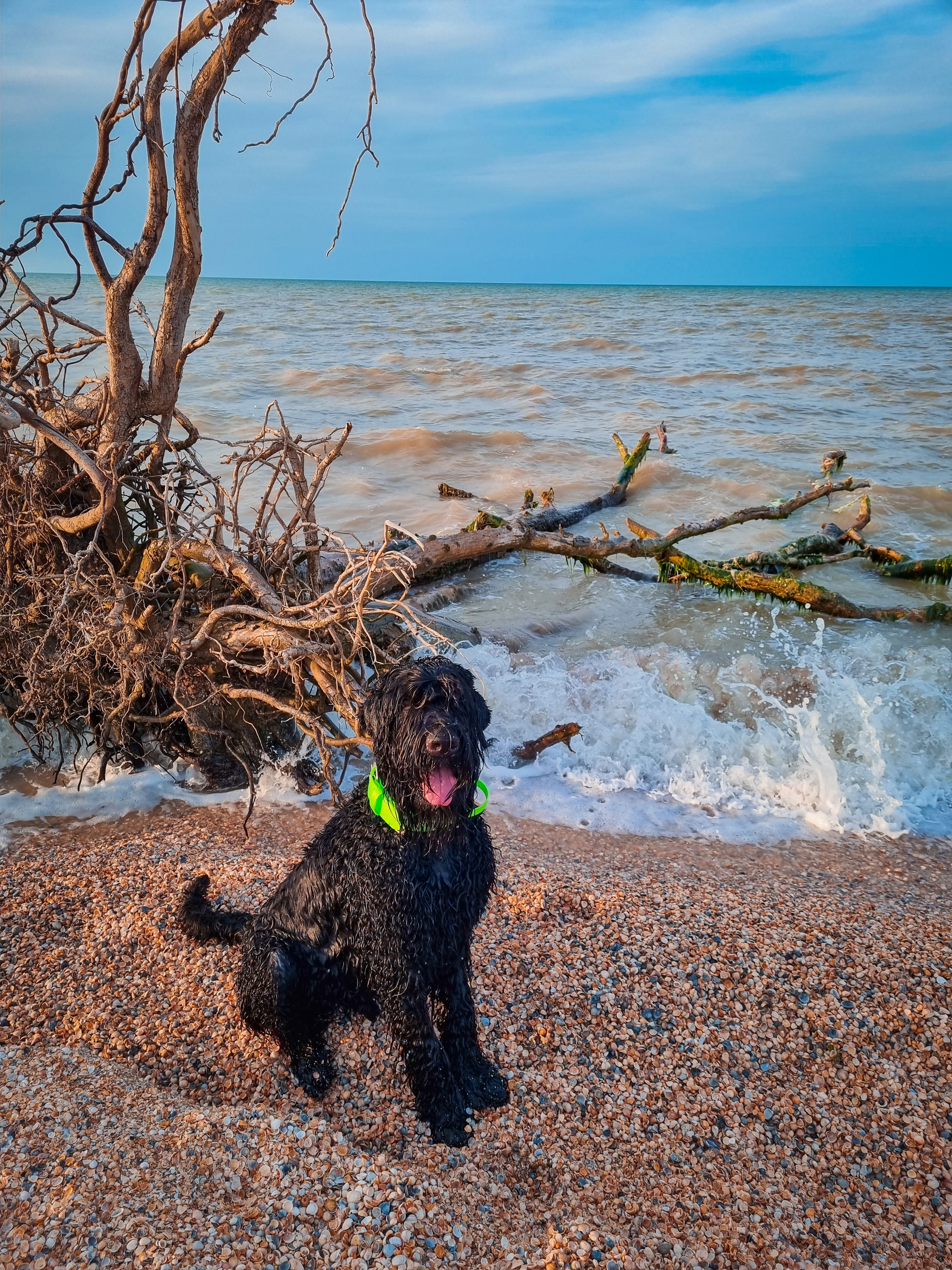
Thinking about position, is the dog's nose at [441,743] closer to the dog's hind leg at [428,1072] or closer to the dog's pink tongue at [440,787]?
the dog's pink tongue at [440,787]

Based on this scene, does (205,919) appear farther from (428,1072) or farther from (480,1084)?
(480,1084)

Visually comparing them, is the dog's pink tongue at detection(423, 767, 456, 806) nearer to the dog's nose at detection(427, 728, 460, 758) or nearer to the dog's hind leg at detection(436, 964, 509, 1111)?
the dog's nose at detection(427, 728, 460, 758)

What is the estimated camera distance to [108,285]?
4.40 m

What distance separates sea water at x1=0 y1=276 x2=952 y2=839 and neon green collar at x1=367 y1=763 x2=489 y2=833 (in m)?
0.80

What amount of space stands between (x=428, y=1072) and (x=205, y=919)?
1248 mm

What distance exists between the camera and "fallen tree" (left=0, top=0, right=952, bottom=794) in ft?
13.3

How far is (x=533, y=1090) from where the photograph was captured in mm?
3295

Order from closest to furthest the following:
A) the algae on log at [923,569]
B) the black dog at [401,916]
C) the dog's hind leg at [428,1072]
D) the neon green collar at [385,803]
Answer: the black dog at [401,916] < the neon green collar at [385,803] < the dog's hind leg at [428,1072] < the algae on log at [923,569]

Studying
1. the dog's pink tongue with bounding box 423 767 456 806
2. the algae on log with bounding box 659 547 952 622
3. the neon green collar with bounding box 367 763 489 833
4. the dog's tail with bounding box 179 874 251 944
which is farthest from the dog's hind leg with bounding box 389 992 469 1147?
the algae on log with bounding box 659 547 952 622

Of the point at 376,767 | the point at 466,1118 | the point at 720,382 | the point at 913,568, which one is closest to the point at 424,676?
the point at 376,767

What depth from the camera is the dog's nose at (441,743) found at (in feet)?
8.55

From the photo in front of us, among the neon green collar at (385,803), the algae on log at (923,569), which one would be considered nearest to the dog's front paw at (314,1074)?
the neon green collar at (385,803)

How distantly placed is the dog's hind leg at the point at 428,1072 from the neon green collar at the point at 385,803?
0.71 m

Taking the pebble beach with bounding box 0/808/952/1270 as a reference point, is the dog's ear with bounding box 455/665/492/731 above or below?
above
